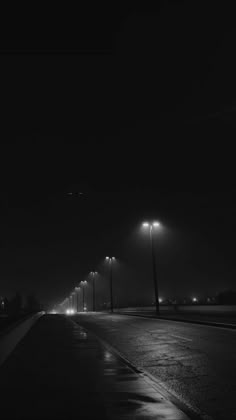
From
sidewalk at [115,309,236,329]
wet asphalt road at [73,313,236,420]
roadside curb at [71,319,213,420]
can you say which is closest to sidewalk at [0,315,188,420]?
roadside curb at [71,319,213,420]

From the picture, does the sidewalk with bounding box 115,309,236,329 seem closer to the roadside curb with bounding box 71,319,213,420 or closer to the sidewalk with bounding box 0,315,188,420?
the sidewalk with bounding box 0,315,188,420

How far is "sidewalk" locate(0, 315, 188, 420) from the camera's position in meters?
7.03

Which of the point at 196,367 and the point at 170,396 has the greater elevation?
the point at 196,367

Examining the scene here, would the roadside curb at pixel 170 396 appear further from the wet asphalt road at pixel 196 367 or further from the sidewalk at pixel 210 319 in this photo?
the sidewalk at pixel 210 319

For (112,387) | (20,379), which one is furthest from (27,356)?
(112,387)

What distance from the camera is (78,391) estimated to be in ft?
29.5

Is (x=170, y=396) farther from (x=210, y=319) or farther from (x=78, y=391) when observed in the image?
(x=210, y=319)

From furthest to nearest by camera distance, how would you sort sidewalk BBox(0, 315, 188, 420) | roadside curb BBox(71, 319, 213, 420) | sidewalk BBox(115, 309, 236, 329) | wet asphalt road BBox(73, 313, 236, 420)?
sidewalk BBox(115, 309, 236, 329) → wet asphalt road BBox(73, 313, 236, 420) → sidewalk BBox(0, 315, 188, 420) → roadside curb BBox(71, 319, 213, 420)

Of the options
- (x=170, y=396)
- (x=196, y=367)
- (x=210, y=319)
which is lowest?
(x=170, y=396)

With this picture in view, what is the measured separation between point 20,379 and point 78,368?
7.21 ft

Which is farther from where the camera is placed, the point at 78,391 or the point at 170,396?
the point at 78,391

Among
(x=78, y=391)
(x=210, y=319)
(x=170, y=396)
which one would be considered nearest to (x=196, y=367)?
(x=170, y=396)

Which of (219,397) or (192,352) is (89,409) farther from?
(192,352)

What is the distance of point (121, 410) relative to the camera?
725 centimetres
